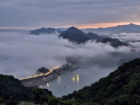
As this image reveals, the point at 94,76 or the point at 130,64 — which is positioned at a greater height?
the point at 130,64

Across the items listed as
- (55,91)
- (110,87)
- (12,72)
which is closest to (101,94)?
(110,87)

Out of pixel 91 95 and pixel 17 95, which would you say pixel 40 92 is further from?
pixel 17 95

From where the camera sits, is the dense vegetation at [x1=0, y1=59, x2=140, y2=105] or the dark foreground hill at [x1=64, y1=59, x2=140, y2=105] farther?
the dark foreground hill at [x1=64, y1=59, x2=140, y2=105]

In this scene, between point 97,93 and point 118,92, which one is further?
point 97,93

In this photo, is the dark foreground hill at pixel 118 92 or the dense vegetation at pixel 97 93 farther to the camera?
the dark foreground hill at pixel 118 92

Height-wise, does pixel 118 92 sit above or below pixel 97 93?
above
